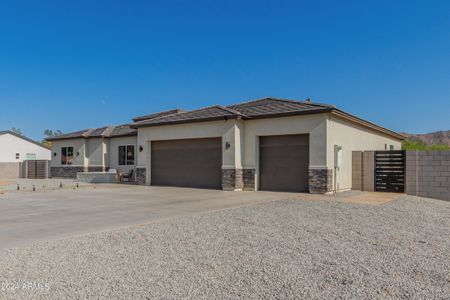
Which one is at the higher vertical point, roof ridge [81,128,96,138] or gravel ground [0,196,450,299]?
roof ridge [81,128,96,138]

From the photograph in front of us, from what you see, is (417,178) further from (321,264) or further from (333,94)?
(333,94)

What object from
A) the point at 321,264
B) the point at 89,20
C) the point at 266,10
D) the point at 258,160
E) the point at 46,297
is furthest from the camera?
the point at 89,20

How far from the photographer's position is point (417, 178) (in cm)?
1414

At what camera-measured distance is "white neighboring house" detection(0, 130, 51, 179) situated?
98.0 feet

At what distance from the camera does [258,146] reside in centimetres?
1573

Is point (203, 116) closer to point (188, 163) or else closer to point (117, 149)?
point (188, 163)

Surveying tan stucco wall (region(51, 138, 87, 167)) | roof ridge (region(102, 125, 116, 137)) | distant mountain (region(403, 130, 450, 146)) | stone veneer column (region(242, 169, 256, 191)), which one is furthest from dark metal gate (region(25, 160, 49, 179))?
distant mountain (region(403, 130, 450, 146))

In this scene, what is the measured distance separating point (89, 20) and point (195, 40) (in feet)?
22.5

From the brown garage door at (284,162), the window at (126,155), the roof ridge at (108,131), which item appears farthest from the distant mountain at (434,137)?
the brown garage door at (284,162)

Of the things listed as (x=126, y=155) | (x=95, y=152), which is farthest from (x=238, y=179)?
(x=95, y=152)

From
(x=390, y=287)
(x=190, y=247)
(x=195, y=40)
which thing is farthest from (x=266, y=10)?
(x=390, y=287)

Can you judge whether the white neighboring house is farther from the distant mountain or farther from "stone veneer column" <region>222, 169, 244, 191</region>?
the distant mountain

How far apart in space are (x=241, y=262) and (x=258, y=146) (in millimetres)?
11256

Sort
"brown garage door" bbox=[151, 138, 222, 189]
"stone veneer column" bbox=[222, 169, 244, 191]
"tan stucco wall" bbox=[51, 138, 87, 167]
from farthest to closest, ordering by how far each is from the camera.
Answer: "tan stucco wall" bbox=[51, 138, 87, 167]
"brown garage door" bbox=[151, 138, 222, 189]
"stone veneer column" bbox=[222, 169, 244, 191]
